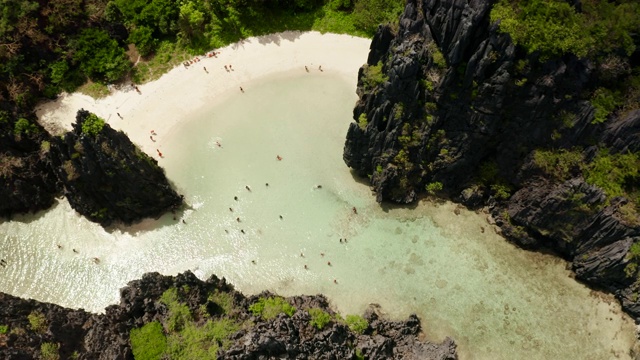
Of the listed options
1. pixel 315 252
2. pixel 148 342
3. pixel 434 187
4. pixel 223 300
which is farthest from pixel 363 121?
pixel 148 342

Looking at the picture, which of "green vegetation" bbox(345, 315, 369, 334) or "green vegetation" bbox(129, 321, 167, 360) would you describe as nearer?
"green vegetation" bbox(129, 321, 167, 360)

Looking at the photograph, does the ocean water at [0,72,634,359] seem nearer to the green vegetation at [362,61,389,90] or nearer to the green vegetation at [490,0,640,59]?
Answer: the green vegetation at [362,61,389,90]

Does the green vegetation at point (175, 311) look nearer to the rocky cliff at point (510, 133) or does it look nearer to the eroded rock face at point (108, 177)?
the eroded rock face at point (108, 177)

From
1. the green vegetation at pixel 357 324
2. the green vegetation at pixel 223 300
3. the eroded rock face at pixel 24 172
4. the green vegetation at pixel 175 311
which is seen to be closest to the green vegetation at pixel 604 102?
the green vegetation at pixel 357 324

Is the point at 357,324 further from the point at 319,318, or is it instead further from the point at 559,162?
the point at 559,162

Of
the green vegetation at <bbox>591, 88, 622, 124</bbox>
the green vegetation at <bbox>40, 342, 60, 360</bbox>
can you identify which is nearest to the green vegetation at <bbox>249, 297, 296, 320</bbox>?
the green vegetation at <bbox>40, 342, 60, 360</bbox>

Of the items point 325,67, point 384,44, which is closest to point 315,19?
point 325,67
